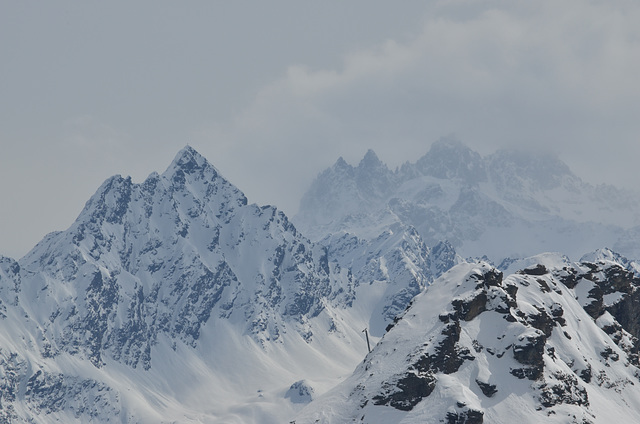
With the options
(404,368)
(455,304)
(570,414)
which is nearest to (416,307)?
(455,304)

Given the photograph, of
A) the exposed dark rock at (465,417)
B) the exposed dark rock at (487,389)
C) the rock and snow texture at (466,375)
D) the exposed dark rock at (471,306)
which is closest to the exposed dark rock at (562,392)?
the rock and snow texture at (466,375)

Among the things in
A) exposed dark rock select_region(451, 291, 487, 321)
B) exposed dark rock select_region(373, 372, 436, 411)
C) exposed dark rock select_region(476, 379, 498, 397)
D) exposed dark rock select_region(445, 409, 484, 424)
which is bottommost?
exposed dark rock select_region(445, 409, 484, 424)

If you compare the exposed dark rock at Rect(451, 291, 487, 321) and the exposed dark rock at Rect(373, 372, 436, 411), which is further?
the exposed dark rock at Rect(451, 291, 487, 321)

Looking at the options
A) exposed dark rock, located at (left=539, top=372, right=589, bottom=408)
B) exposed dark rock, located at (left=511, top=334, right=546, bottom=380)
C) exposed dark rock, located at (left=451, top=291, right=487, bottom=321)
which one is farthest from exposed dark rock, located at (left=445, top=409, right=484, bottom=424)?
exposed dark rock, located at (left=451, top=291, right=487, bottom=321)

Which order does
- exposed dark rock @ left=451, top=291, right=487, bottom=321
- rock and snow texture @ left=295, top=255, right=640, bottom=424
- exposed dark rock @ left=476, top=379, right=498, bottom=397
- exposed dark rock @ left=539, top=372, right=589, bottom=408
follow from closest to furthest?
rock and snow texture @ left=295, top=255, right=640, bottom=424
exposed dark rock @ left=476, top=379, right=498, bottom=397
exposed dark rock @ left=539, top=372, right=589, bottom=408
exposed dark rock @ left=451, top=291, right=487, bottom=321

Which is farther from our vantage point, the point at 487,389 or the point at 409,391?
the point at 487,389

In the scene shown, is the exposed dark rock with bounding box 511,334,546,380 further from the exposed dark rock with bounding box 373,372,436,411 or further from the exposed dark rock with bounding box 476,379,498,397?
the exposed dark rock with bounding box 373,372,436,411

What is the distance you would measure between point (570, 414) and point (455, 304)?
27.3 m

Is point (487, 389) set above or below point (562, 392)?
below

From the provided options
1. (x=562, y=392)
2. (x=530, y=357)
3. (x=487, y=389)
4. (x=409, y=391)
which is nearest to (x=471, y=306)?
(x=530, y=357)

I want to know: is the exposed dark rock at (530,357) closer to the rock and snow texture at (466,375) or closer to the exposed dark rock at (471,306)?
the rock and snow texture at (466,375)

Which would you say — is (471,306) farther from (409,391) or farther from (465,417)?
(465,417)

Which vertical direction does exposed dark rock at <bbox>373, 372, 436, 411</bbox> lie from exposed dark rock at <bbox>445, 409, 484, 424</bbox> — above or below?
above

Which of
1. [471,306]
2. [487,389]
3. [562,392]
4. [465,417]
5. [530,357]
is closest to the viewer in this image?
[465,417]
